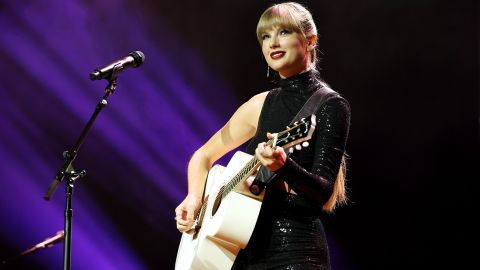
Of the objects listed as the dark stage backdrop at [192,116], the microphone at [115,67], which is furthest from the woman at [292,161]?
the dark stage backdrop at [192,116]

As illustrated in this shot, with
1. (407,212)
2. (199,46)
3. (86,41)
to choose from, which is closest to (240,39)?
(199,46)

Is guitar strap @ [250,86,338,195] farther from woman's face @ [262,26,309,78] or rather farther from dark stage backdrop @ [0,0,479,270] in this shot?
dark stage backdrop @ [0,0,479,270]

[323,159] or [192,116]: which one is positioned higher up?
[192,116]

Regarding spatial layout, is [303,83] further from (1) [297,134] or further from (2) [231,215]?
(2) [231,215]

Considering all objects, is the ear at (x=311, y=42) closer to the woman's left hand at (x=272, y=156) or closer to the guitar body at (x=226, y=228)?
the guitar body at (x=226, y=228)

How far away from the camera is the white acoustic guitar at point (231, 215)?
202 centimetres

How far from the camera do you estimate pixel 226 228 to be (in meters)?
2.16

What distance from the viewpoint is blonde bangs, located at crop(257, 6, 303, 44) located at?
8.12 ft

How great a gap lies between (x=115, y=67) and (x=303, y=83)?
1.02 m

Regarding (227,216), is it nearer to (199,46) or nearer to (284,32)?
(284,32)

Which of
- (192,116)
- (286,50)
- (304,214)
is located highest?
(286,50)

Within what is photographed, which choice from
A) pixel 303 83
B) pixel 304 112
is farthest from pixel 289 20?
pixel 304 112

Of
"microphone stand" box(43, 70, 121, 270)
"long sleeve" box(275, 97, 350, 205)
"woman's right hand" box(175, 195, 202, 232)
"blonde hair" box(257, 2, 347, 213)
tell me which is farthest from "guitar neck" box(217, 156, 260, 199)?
"microphone stand" box(43, 70, 121, 270)

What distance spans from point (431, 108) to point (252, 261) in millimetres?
3042
